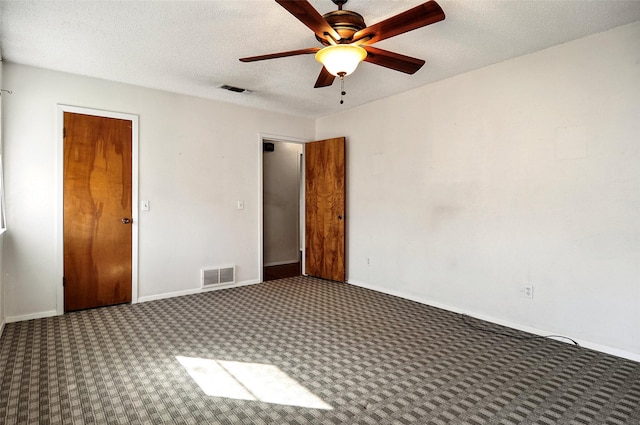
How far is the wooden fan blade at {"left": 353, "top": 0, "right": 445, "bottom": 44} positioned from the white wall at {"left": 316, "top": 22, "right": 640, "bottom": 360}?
1.85 meters

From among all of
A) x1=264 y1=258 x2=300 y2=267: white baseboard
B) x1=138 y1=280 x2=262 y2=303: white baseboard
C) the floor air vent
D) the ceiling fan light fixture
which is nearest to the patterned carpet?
x1=138 y1=280 x2=262 y2=303: white baseboard

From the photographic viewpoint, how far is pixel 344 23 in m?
2.31

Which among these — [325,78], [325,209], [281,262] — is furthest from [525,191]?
[281,262]

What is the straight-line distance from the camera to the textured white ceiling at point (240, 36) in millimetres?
2457

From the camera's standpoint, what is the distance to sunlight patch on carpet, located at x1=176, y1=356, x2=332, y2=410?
219cm

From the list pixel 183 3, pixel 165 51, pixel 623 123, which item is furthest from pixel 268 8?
pixel 623 123

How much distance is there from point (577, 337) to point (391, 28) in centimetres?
293

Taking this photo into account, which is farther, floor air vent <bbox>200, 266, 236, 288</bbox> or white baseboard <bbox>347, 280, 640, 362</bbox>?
floor air vent <bbox>200, 266, 236, 288</bbox>

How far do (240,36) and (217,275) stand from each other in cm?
306

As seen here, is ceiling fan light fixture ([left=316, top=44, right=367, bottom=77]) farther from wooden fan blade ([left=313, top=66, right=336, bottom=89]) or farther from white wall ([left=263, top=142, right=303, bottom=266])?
white wall ([left=263, top=142, right=303, bottom=266])

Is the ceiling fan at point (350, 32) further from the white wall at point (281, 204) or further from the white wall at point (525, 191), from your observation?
the white wall at point (281, 204)

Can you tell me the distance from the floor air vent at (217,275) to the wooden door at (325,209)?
130 cm

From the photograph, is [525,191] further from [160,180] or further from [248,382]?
[160,180]

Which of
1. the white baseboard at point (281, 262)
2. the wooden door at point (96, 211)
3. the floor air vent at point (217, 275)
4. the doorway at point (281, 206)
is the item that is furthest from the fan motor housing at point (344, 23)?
the white baseboard at point (281, 262)
